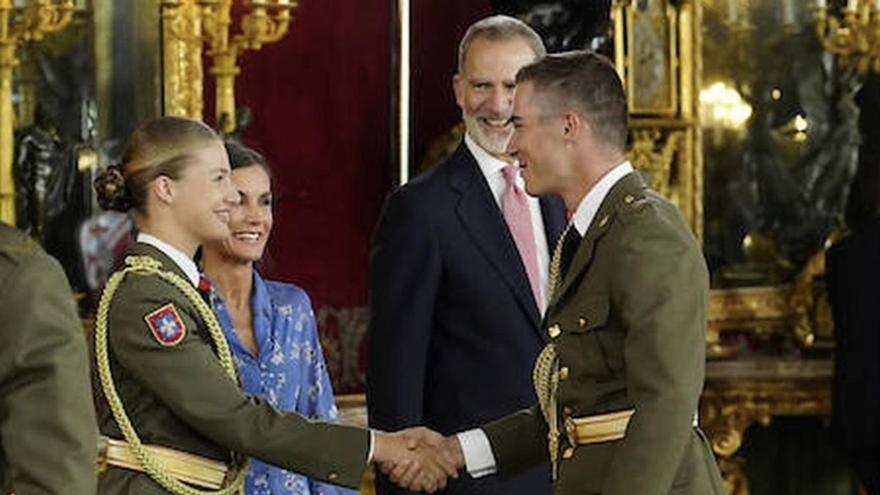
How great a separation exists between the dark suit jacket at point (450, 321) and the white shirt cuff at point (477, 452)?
27cm

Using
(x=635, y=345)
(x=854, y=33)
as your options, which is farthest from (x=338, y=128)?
(x=635, y=345)

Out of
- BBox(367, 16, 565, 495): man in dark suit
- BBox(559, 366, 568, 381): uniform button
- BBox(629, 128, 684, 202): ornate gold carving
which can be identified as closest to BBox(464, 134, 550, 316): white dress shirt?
BBox(367, 16, 565, 495): man in dark suit

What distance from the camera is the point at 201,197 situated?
522 cm

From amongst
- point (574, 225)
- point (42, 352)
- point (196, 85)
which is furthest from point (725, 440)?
point (42, 352)

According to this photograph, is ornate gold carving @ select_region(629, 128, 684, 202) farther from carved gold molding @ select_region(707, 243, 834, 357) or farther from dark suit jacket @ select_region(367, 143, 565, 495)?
dark suit jacket @ select_region(367, 143, 565, 495)

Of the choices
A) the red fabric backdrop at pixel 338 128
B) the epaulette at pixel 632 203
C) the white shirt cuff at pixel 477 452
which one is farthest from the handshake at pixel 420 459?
the red fabric backdrop at pixel 338 128

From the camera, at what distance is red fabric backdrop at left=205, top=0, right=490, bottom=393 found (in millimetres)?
8141

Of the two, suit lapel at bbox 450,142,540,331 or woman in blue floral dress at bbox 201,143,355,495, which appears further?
suit lapel at bbox 450,142,540,331

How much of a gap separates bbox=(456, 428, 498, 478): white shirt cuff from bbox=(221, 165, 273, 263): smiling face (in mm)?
621

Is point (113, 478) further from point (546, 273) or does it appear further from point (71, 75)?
point (71, 75)

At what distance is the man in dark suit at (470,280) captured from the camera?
593cm

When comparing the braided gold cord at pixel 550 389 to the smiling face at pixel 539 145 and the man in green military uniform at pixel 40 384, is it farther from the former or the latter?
the man in green military uniform at pixel 40 384

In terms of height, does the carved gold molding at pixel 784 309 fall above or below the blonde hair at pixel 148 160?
below

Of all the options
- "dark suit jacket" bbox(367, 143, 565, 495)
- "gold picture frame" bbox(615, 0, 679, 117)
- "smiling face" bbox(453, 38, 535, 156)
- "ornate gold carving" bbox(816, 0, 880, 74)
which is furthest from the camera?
"ornate gold carving" bbox(816, 0, 880, 74)
